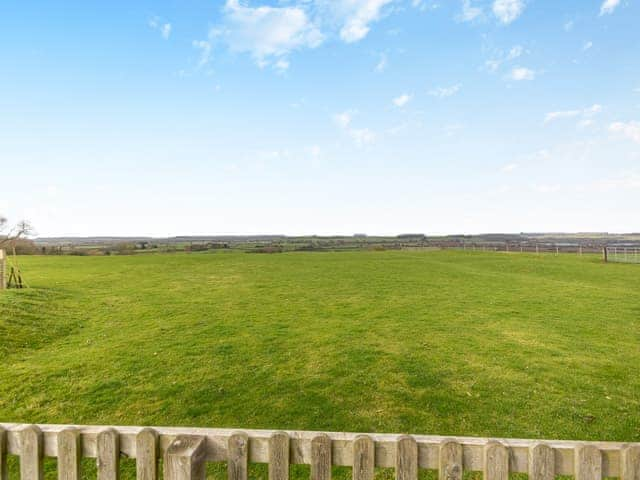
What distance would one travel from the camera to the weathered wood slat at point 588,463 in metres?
2.11

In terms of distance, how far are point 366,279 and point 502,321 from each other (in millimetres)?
11860

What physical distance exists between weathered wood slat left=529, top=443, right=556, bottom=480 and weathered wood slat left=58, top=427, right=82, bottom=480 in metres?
3.02

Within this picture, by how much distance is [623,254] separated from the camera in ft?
122

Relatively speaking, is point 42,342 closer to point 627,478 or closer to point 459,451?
point 459,451

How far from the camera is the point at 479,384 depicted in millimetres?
6715

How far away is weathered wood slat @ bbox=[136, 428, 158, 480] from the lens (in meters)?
2.24

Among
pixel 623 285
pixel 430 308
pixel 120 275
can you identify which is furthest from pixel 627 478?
pixel 120 275

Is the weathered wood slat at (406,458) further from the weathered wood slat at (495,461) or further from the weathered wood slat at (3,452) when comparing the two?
the weathered wood slat at (3,452)

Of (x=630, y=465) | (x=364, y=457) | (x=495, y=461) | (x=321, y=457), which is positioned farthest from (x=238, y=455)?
(x=630, y=465)

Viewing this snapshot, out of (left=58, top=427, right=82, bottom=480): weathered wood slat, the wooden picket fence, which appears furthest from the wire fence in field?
(left=58, top=427, right=82, bottom=480): weathered wood slat

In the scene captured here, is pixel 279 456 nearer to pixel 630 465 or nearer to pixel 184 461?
pixel 184 461

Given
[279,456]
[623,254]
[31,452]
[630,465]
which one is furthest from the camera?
[623,254]

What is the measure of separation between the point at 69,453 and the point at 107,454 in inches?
10.7

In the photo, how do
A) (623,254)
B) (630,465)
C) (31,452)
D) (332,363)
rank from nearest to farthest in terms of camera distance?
(630,465), (31,452), (332,363), (623,254)
